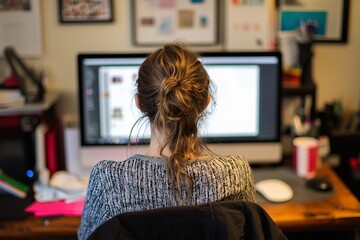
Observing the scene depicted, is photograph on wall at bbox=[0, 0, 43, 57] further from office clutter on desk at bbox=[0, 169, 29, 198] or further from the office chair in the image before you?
the office chair

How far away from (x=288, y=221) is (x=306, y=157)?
1.32ft

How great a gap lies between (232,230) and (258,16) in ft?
4.28

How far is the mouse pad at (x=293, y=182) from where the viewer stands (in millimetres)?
1659

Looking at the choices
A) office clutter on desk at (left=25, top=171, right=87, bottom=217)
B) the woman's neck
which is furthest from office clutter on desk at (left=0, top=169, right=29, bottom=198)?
the woman's neck

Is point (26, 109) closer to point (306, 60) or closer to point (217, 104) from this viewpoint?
point (217, 104)

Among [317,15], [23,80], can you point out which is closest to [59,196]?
[23,80]

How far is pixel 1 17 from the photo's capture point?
2043 millimetres

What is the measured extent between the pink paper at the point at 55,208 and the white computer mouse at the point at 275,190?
58 centimetres

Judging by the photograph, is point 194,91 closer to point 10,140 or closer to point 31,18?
point 10,140

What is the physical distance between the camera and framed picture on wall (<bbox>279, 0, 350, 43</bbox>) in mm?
2064

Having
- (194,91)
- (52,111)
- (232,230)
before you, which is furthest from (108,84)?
(232,230)

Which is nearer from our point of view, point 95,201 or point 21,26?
point 95,201

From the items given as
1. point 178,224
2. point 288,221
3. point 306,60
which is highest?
point 306,60

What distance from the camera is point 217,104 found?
1766 mm
